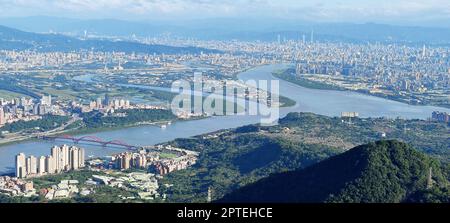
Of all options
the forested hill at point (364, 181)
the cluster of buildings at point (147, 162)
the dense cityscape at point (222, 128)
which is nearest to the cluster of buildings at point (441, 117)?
the dense cityscape at point (222, 128)

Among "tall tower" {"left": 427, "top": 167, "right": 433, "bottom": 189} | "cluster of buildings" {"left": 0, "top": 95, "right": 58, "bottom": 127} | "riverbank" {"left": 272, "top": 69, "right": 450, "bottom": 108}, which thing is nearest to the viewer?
"tall tower" {"left": 427, "top": 167, "right": 433, "bottom": 189}

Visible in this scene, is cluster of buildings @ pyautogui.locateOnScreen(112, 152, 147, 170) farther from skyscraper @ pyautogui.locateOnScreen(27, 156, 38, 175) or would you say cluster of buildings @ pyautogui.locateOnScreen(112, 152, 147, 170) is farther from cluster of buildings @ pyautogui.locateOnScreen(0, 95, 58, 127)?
cluster of buildings @ pyautogui.locateOnScreen(0, 95, 58, 127)

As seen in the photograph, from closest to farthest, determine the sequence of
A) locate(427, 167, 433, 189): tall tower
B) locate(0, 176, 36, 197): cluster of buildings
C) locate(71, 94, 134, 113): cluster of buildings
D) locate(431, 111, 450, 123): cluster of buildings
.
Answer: locate(427, 167, 433, 189): tall tower
locate(0, 176, 36, 197): cluster of buildings
locate(431, 111, 450, 123): cluster of buildings
locate(71, 94, 134, 113): cluster of buildings

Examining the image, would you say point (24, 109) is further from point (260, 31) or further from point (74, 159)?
point (260, 31)

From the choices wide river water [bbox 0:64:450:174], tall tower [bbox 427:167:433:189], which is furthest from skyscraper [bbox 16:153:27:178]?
tall tower [bbox 427:167:433:189]

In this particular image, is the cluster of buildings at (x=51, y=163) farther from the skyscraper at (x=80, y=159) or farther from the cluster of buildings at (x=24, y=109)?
the cluster of buildings at (x=24, y=109)

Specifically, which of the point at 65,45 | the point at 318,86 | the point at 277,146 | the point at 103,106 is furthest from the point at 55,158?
the point at 65,45

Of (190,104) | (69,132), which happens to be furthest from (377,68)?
(69,132)

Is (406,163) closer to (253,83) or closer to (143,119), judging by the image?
(143,119)
